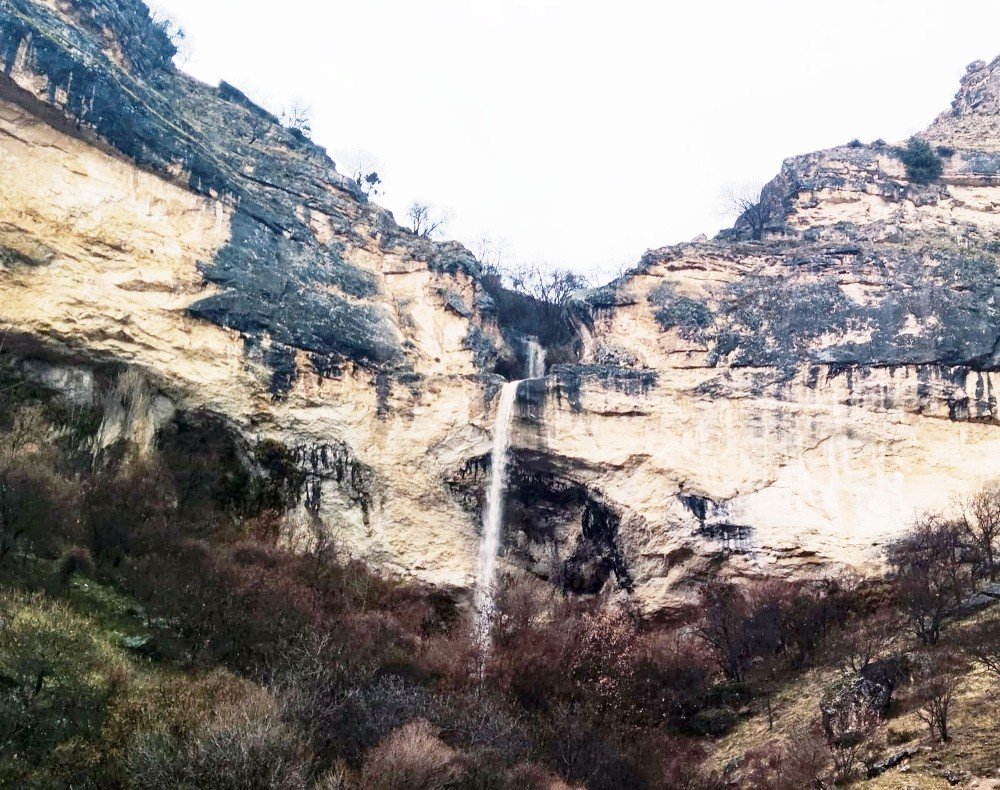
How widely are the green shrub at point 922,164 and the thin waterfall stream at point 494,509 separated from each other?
869 inches

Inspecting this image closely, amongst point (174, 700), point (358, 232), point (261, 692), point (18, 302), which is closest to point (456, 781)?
point (261, 692)

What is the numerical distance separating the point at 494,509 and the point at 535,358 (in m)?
9.01

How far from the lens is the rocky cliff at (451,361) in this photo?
2484 centimetres

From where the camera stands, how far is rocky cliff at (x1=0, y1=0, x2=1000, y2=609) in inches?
978

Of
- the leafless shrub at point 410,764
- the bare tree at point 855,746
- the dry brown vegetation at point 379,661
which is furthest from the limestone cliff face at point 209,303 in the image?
the bare tree at point 855,746

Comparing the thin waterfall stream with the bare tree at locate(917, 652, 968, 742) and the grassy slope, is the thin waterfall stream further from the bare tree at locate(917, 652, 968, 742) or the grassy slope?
the bare tree at locate(917, 652, 968, 742)

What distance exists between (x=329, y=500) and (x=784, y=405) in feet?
49.9

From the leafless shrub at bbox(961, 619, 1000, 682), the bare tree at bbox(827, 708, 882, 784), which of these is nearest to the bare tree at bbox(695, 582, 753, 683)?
the bare tree at bbox(827, 708, 882, 784)

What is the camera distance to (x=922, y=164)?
37875 mm

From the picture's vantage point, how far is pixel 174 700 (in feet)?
49.8

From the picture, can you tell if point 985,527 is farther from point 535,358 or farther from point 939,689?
point 535,358

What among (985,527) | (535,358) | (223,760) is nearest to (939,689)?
(985,527)

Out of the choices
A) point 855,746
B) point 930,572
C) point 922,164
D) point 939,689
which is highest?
point 922,164

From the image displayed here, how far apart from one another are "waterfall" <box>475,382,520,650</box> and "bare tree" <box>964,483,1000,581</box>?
44.5ft
